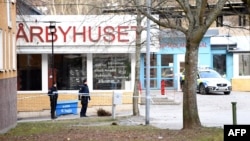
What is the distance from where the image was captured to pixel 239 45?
152ft

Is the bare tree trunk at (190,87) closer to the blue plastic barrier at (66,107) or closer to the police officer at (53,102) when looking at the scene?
the police officer at (53,102)

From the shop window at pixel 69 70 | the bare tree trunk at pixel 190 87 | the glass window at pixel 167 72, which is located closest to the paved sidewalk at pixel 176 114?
the shop window at pixel 69 70

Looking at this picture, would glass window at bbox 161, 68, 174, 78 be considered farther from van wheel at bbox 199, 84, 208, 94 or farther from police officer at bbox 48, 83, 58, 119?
police officer at bbox 48, 83, 58, 119

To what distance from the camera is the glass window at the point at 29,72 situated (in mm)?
28438

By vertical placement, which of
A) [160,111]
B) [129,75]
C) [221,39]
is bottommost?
[160,111]

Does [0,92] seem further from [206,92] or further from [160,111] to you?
[206,92]

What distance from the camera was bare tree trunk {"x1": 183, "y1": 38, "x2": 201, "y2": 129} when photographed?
1466 centimetres

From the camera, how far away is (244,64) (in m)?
45.3

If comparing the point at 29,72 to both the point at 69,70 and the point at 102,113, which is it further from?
the point at 102,113

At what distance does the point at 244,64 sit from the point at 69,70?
21123 mm

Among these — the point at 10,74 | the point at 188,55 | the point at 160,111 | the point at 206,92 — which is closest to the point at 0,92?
the point at 10,74

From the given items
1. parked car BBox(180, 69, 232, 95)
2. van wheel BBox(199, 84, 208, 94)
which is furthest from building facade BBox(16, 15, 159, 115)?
van wheel BBox(199, 84, 208, 94)

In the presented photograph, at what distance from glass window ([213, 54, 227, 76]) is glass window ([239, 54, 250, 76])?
4.49 ft

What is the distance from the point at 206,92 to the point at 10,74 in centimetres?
2135
